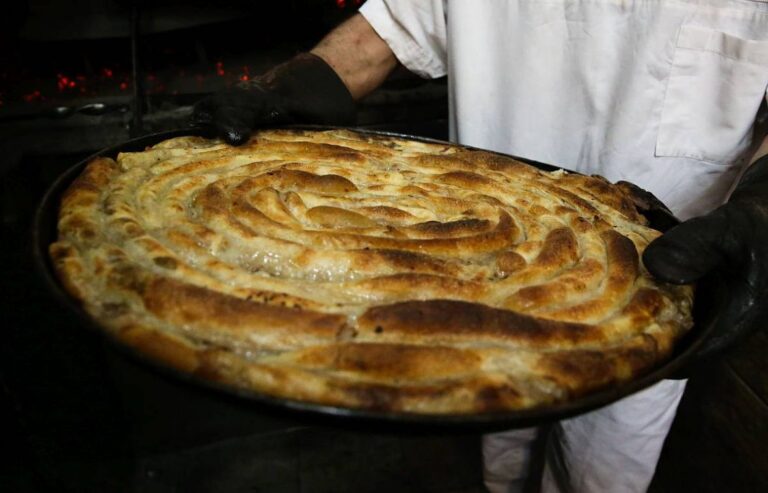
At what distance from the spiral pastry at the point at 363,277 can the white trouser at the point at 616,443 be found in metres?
1.31

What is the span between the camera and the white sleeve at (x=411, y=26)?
10.9ft

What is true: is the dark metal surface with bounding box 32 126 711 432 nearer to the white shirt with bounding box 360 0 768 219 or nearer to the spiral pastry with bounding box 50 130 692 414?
the spiral pastry with bounding box 50 130 692 414

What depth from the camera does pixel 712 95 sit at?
2770 mm

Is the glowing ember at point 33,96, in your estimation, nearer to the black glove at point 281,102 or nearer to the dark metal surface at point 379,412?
the black glove at point 281,102

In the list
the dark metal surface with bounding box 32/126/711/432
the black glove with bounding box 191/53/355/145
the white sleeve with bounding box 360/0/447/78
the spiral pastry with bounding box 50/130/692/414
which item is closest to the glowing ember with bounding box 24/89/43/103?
the black glove with bounding box 191/53/355/145

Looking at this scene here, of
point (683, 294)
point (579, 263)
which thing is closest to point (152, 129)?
point (579, 263)

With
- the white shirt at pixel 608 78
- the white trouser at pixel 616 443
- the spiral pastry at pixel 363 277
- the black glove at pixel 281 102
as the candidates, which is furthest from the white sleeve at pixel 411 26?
the white trouser at pixel 616 443

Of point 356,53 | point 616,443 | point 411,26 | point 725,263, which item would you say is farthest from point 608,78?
point 616,443

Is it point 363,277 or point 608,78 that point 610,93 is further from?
point 363,277

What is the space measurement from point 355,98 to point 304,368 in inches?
93.9

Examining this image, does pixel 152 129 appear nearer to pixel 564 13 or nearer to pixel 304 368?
pixel 564 13

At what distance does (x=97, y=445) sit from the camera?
3432 millimetres

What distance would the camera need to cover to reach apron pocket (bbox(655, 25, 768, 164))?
8.55 ft

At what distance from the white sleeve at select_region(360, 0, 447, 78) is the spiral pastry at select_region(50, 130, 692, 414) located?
1271 mm
